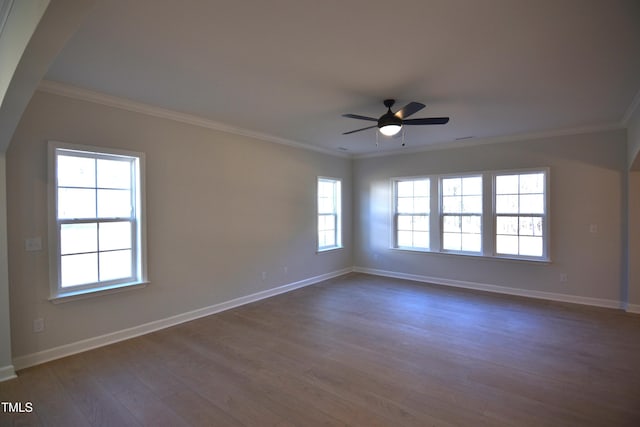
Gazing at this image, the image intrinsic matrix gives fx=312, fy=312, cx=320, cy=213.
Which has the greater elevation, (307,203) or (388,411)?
(307,203)

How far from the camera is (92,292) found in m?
3.30

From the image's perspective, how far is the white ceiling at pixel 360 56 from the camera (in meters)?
1.97

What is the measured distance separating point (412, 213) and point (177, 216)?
14.7 feet

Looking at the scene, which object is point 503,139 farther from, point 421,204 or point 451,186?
point 421,204

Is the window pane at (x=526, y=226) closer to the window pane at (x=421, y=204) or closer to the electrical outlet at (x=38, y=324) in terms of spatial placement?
the window pane at (x=421, y=204)

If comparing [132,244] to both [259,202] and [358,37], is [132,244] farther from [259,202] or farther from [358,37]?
[358,37]

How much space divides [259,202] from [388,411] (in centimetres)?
357

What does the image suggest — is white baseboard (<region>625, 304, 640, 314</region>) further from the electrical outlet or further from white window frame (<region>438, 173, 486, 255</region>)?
the electrical outlet

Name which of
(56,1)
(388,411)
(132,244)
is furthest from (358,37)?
(132,244)

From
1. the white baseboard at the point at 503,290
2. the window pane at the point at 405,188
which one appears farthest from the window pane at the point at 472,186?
the white baseboard at the point at 503,290

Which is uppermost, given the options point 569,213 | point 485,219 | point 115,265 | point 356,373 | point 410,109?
point 410,109

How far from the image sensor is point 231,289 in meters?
4.70

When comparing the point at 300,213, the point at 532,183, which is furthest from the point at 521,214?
the point at 300,213

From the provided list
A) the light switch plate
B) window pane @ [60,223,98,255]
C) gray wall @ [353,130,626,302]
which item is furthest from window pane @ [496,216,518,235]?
the light switch plate
